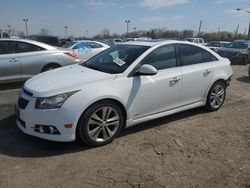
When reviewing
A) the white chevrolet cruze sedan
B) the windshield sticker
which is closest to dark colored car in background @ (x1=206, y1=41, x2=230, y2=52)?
the white chevrolet cruze sedan

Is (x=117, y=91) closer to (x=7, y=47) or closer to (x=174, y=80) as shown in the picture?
(x=174, y=80)

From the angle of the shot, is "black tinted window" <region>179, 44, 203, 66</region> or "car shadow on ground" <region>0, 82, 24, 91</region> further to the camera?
"car shadow on ground" <region>0, 82, 24, 91</region>

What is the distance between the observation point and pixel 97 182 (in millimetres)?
3074

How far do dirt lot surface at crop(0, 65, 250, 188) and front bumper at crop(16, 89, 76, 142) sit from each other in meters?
0.26

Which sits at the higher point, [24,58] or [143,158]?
[24,58]

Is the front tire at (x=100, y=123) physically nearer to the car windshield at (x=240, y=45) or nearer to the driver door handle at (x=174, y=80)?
the driver door handle at (x=174, y=80)

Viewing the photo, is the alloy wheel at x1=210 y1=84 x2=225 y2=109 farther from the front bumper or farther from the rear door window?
the rear door window

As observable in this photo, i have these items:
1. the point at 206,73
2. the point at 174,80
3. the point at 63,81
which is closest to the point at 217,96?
the point at 206,73

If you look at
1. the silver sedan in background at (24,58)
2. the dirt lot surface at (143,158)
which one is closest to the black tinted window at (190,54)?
the dirt lot surface at (143,158)

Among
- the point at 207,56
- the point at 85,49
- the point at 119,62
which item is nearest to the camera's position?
the point at 119,62

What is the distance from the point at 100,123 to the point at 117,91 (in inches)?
21.1

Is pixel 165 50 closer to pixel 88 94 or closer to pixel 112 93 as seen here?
pixel 112 93

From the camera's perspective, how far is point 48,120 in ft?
11.7

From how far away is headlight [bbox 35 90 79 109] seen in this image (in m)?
3.56
